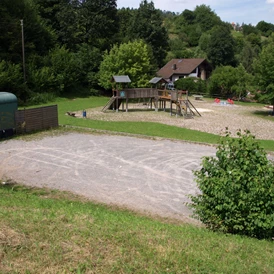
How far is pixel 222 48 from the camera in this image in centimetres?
7531

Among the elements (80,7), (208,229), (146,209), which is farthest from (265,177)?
(80,7)

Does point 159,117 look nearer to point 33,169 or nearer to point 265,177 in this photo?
point 33,169

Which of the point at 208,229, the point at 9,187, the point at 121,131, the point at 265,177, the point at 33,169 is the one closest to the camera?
the point at 265,177

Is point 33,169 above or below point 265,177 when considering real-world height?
below

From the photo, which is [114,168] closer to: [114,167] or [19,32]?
[114,167]

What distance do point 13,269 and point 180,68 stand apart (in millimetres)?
63466

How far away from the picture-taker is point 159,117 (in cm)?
3259

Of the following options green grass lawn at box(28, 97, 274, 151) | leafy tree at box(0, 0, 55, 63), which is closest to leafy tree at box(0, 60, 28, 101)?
leafy tree at box(0, 0, 55, 63)

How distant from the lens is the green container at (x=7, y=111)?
2178 centimetres

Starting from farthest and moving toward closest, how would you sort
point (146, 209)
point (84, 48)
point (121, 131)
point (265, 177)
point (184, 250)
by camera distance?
1. point (84, 48)
2. point (121, 131)
3. point (146, 209)
4. point (265, 177)
5. point (184, 250)

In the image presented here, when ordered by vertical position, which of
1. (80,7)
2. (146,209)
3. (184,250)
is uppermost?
(80,7)

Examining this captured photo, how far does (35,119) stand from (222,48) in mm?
60360

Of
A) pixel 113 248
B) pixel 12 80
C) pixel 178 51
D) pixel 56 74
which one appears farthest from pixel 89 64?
pixel 113 248

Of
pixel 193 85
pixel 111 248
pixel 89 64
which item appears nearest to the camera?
pixel 111 248
